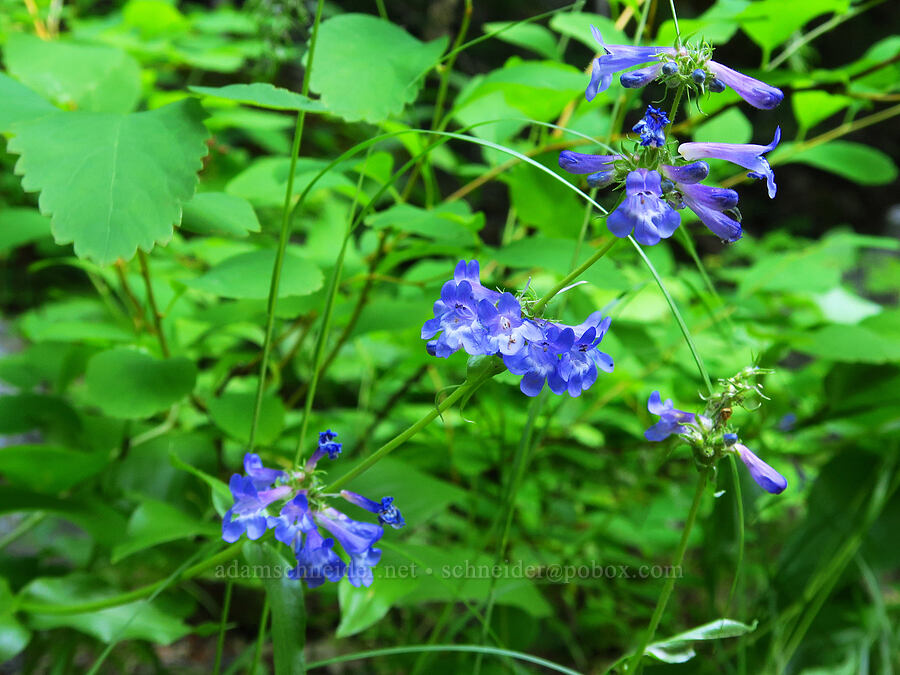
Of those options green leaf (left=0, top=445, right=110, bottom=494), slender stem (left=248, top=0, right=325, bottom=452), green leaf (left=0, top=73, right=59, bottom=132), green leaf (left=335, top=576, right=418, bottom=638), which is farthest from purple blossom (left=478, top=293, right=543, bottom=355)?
green leaf (left=0, top=445, right=110, bottom=494)

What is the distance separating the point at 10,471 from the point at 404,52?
0.63 m

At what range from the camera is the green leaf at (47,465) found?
0.76 m

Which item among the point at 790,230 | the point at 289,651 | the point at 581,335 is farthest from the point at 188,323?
the point at 790,230

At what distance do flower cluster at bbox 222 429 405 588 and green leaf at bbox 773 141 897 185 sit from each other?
87cm

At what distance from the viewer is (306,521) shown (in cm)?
47

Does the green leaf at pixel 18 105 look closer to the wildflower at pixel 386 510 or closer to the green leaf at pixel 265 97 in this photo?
the green leaf at pixel 265 97

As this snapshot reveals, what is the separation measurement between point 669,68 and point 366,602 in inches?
21.3

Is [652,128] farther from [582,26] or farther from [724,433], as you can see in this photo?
[582,26]

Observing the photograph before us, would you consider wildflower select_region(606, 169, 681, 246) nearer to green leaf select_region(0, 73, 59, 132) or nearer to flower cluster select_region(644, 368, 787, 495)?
flower cluster select_region(644, 368, 787, 495)

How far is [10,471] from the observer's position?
773 mm

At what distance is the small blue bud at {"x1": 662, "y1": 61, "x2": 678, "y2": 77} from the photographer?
427mm

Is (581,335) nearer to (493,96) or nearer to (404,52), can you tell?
(404,52)

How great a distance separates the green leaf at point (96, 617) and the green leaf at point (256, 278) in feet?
1.11

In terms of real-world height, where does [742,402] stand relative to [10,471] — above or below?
above
